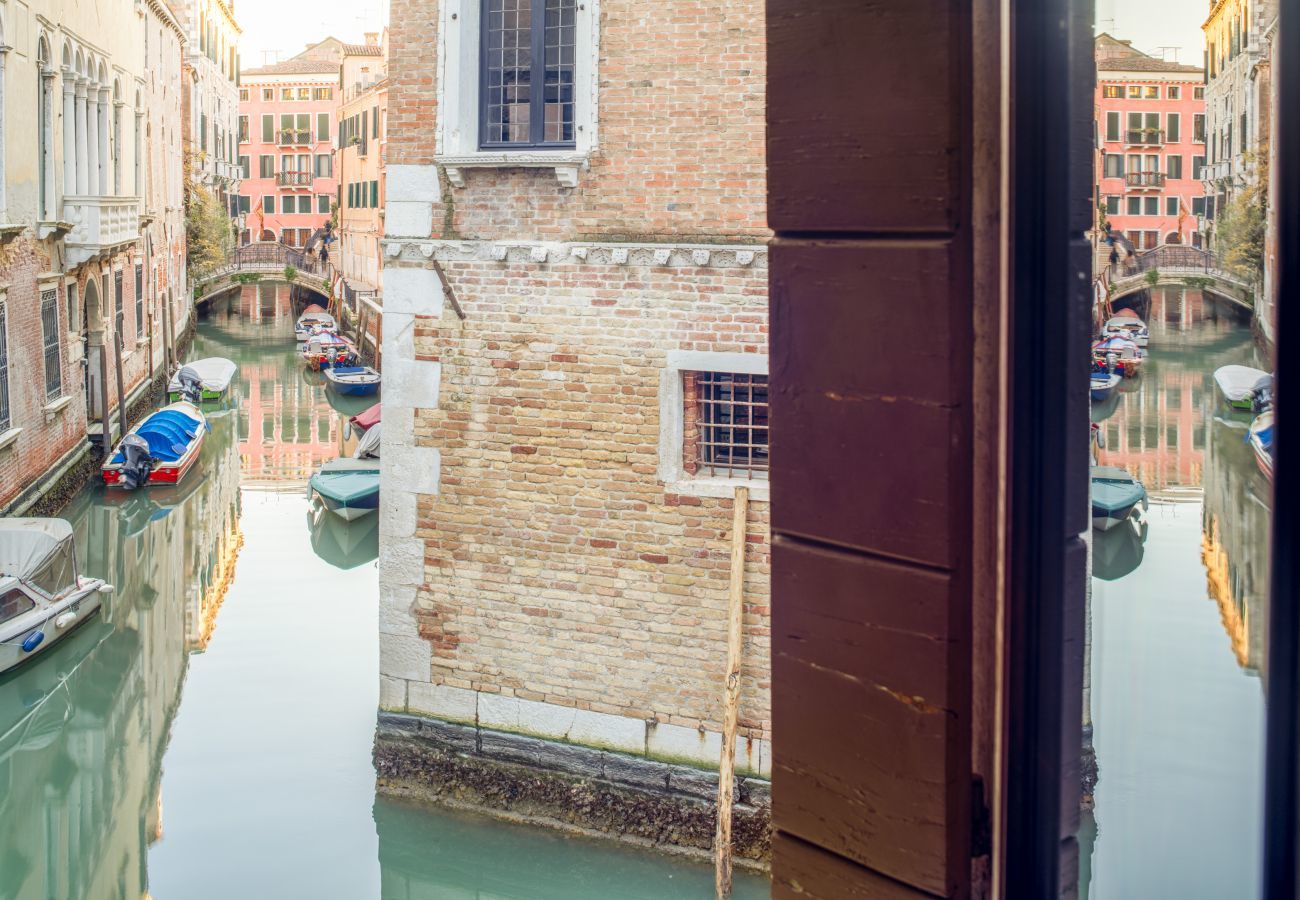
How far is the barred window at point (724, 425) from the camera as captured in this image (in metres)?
7.26

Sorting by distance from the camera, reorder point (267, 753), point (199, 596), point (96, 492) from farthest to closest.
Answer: point (96, 492), point (199, 596), point (267, 753)

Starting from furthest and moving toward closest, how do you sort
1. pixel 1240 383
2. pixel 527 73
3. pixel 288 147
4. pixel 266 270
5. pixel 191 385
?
pixel 288 147 → pixel 266 270 → pixel 191 385 → pixel 527 73 → pixel 1240 383

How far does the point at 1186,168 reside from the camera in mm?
1200

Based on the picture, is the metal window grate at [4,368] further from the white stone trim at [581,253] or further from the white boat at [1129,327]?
the white boat at [1129,327]

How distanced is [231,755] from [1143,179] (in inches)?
356

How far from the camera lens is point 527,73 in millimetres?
7574

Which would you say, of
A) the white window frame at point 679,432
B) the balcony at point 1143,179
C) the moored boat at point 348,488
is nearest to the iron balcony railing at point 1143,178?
the balcony at point 1143,179

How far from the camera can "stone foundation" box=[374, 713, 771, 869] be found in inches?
289

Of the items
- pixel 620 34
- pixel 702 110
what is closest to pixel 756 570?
pixel 702 110

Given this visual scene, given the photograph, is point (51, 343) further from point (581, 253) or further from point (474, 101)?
point (581, 253)

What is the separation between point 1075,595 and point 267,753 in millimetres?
8749

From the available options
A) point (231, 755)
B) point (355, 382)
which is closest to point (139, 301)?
point (355, 382)

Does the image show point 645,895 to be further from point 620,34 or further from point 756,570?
point 620,34

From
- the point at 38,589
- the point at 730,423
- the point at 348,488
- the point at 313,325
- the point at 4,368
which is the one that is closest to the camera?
the point at 730,423
